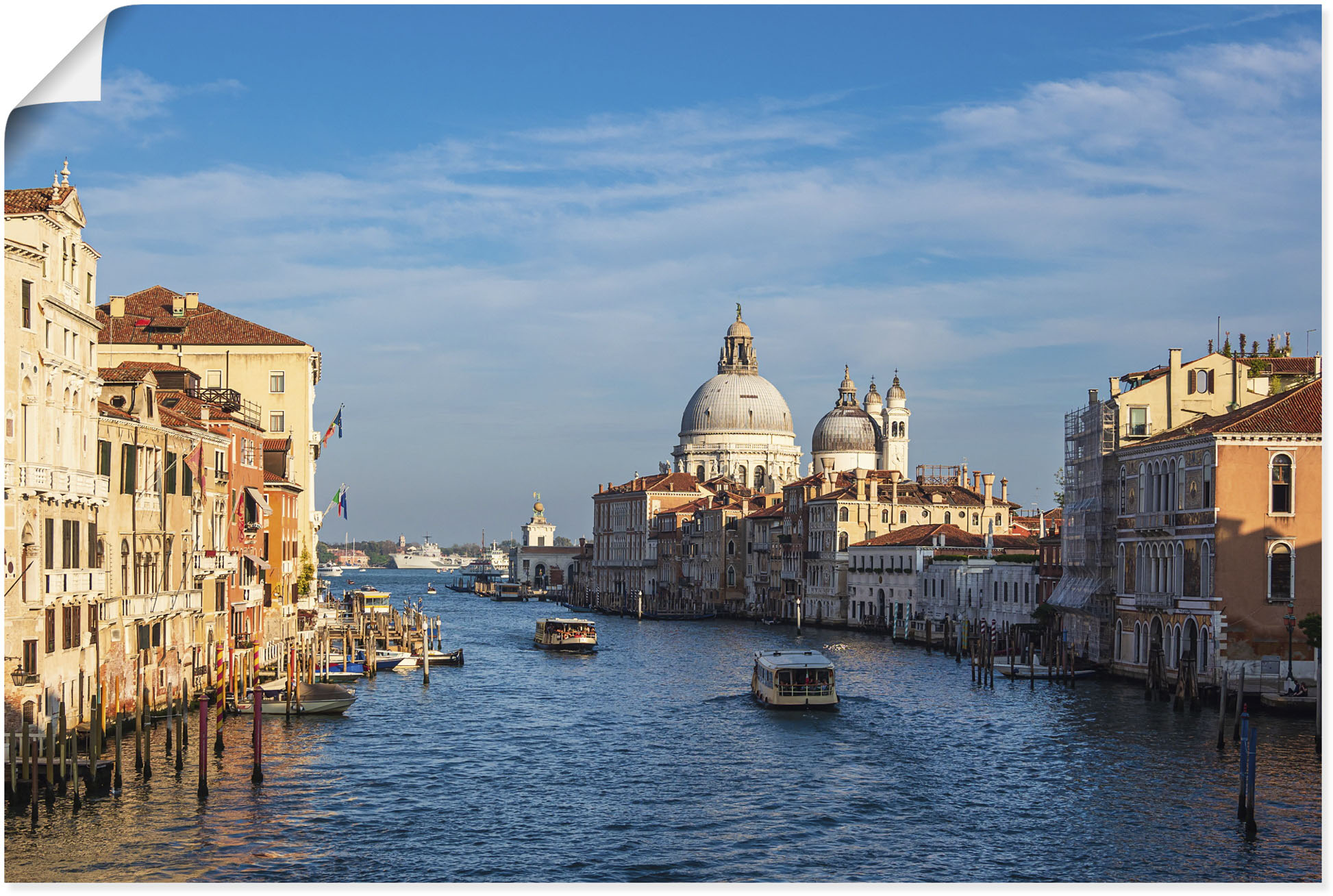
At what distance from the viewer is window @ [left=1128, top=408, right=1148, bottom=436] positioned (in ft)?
113

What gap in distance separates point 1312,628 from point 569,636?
92.0ft

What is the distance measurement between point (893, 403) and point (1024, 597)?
195 ft

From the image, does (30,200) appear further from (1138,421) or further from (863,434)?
(863,434)

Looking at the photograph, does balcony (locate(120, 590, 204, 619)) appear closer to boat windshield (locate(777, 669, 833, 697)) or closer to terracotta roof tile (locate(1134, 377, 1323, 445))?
boat windshield (locate(777, 669, 833, 697))

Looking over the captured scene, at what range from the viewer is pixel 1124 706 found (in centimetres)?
2900

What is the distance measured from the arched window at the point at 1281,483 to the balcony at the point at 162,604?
59.8 ft

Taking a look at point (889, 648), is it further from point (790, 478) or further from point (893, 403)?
point (790, 478)

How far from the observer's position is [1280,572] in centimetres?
2820

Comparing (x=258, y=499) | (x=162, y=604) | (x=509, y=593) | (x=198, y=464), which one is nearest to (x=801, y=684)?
(x=258, y=499)

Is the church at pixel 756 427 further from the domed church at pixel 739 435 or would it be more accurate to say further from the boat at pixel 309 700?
the boat at pixel 309 700

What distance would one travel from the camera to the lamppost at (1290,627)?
27.2 meters

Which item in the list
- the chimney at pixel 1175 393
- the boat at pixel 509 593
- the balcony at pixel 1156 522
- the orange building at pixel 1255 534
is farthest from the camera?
the boat at pixel 509 593

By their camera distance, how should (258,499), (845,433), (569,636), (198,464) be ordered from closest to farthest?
1. (198,464)
2. (258,499)
3. (569,636)
4. (845,433)

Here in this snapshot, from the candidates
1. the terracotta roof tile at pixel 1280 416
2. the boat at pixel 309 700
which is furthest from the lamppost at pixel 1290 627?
the boat at pixel 309 700
